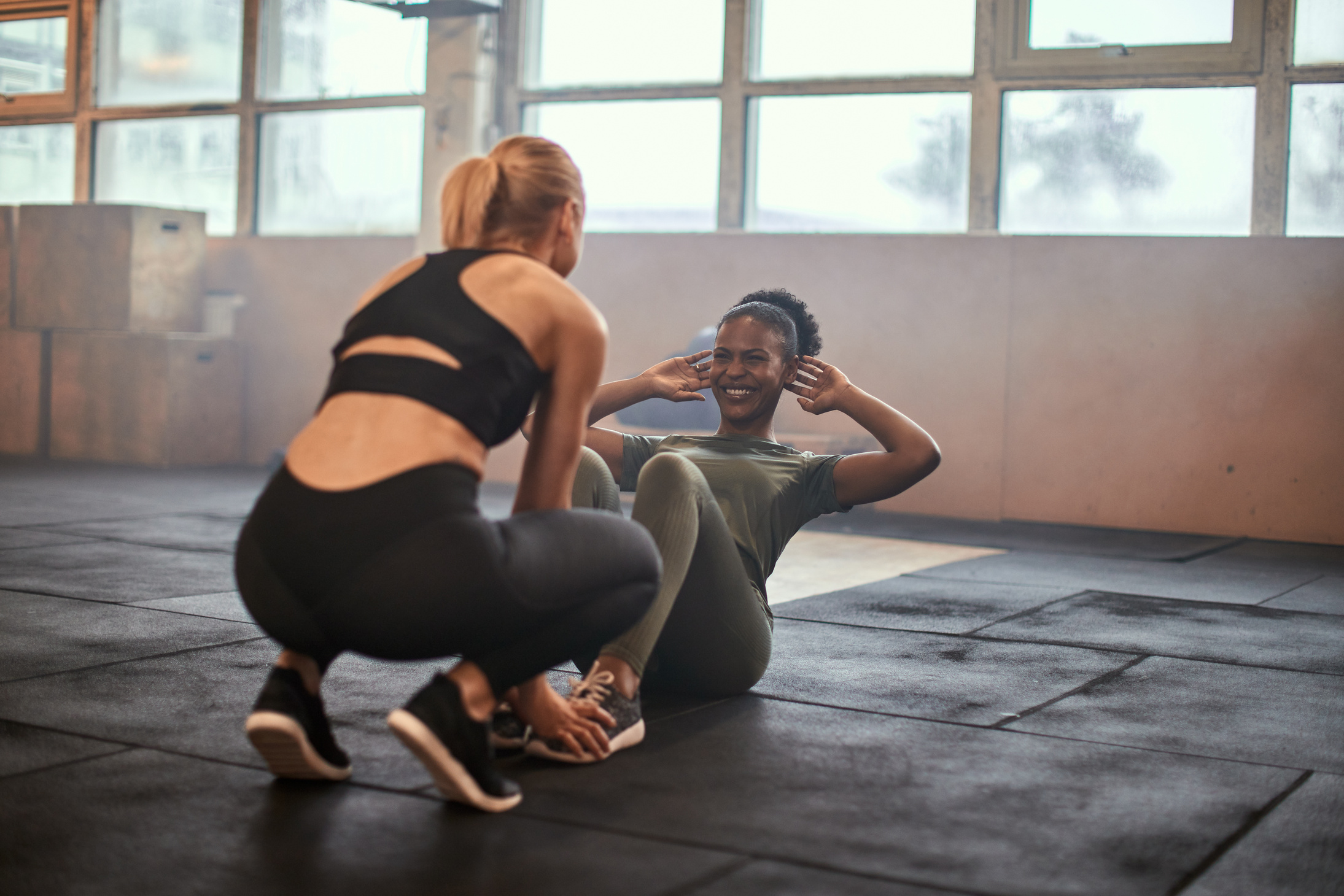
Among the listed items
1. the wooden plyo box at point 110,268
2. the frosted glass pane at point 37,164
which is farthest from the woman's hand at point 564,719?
the frosted glass pane at point 37,164

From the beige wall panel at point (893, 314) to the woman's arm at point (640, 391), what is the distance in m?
3.63

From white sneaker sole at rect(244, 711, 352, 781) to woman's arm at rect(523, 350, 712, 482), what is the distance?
947 millimetres

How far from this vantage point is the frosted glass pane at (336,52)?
24.1ft

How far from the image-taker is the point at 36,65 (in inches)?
338

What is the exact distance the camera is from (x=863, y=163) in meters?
6.38

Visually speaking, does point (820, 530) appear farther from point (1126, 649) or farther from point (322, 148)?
point (322, 148)

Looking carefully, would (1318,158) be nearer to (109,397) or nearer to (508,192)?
(508,192)

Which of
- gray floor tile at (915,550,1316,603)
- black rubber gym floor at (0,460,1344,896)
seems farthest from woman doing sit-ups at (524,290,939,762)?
gray floor tile at (915,550,1316,603)

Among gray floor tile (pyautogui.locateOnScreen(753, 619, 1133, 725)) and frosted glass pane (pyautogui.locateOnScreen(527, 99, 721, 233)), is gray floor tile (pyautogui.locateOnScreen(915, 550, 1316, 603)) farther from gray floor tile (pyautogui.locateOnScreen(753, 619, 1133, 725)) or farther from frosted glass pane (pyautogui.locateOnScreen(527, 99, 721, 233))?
frosted glass pane (pyautogui.locateOnScreen(527, 99, 721, 233))

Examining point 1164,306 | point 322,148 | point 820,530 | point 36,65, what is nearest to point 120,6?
point 36,65

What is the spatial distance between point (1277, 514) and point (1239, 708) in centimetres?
350

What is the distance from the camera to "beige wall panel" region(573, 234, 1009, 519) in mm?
6078

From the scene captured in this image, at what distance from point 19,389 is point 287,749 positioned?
23.1ft

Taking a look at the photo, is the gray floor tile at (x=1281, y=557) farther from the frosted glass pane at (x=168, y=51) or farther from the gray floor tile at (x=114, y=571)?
the frosted glass pane at (x=168, y=51)
